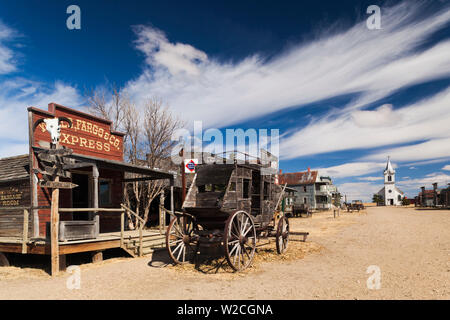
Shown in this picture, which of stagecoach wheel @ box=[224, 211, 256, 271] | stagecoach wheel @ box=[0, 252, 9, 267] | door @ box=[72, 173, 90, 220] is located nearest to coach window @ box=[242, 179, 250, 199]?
stagecoach wheel @ box=[224, 211, 256, 271]

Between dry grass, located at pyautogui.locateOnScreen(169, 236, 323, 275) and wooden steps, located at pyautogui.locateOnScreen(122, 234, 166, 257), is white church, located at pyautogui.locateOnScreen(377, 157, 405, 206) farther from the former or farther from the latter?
wooden steps, located at pyautogui.locateOnScreen(122, 234, 166, 257)

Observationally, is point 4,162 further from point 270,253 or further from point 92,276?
point 270,253

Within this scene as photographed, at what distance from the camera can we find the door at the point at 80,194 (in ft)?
41.8

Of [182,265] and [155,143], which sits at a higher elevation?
[155,143]

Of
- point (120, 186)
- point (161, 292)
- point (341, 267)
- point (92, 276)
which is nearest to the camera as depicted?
point (161, 292)

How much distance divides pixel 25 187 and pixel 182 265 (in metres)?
6.63

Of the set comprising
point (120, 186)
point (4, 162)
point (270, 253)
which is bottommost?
point (270, 253)

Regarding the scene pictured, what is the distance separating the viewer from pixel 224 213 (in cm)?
870

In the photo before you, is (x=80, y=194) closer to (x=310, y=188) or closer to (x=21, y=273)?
(x=21, y=273)

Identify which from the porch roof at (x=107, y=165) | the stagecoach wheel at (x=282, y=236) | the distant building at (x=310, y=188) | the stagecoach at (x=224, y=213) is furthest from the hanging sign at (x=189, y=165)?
the distant building at (x=310, y=188)

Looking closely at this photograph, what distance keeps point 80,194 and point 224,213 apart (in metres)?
7.46

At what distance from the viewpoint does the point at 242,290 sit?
6.57m
